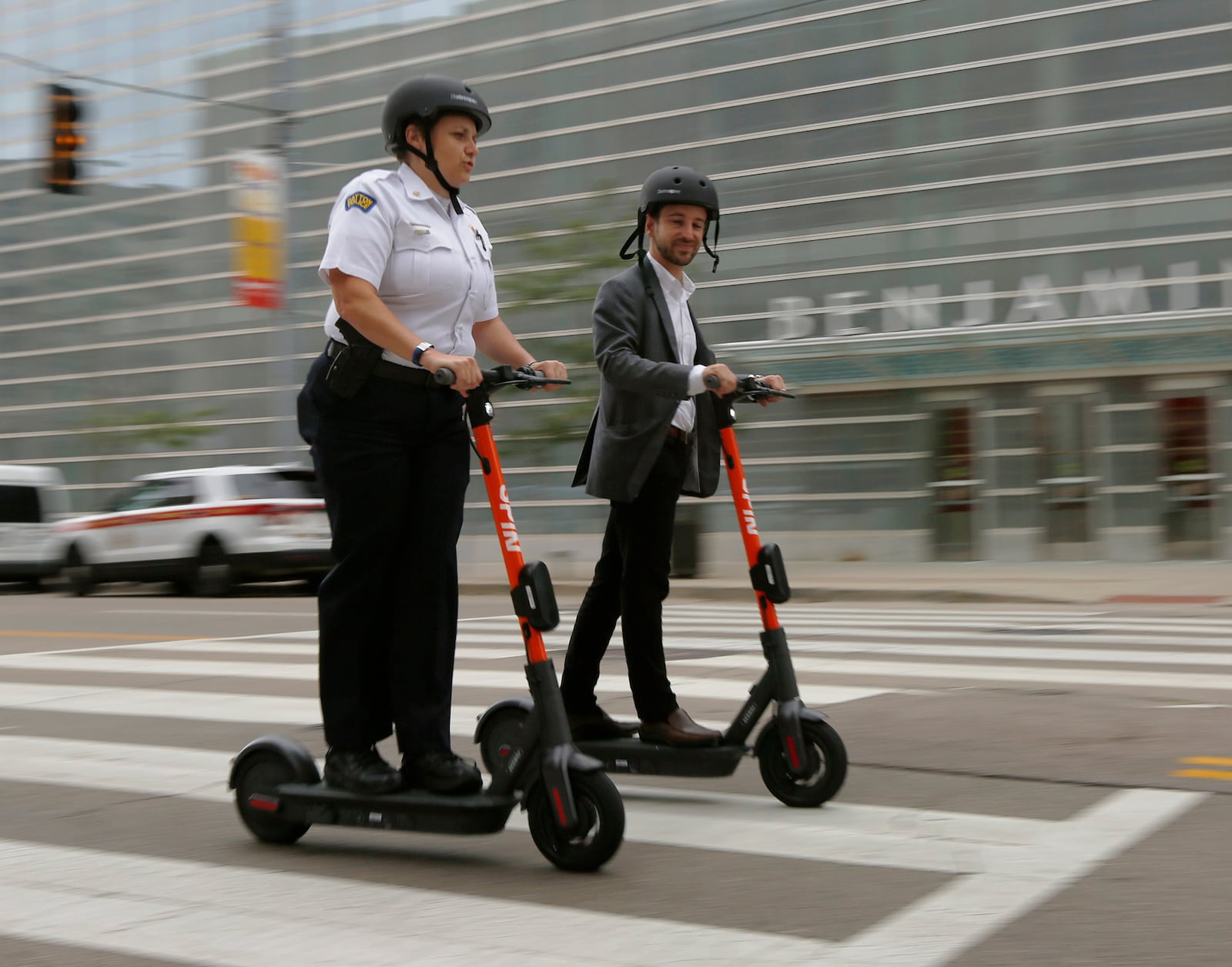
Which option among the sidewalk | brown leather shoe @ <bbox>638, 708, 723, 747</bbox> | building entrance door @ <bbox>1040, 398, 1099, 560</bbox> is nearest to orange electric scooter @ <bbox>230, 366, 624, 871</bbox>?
brown leather shoe @ <bbox>638, 708, 723, 747</bbox>

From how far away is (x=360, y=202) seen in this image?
156 inches

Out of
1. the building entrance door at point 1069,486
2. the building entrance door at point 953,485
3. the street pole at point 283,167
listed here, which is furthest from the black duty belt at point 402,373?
the building entrance door at point 953,485

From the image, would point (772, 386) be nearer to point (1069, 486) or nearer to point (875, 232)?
point (1069, 486)

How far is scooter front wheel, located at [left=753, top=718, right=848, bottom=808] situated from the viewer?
14.4ft

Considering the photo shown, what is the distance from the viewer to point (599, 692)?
23.7ft

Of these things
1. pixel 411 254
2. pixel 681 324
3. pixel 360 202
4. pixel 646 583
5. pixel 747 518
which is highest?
pixel 360 202

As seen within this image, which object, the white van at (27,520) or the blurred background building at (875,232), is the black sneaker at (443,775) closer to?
the blurred background building at (875,232)

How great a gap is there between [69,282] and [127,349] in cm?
362

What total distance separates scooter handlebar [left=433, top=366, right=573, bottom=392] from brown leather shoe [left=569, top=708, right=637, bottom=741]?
4.22 ft

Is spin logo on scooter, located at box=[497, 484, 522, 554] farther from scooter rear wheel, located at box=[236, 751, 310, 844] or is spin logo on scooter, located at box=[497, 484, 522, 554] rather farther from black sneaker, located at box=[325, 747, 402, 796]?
scooter rear wheel, located at box=[236, 751, 310, 844]

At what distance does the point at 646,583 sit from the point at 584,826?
1272 millimetres

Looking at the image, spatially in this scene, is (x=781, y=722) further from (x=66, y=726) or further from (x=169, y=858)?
(x=66, y=726)

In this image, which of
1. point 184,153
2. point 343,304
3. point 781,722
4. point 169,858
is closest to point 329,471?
point 343,304

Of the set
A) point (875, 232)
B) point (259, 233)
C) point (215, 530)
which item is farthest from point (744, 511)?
point (875, 232)
